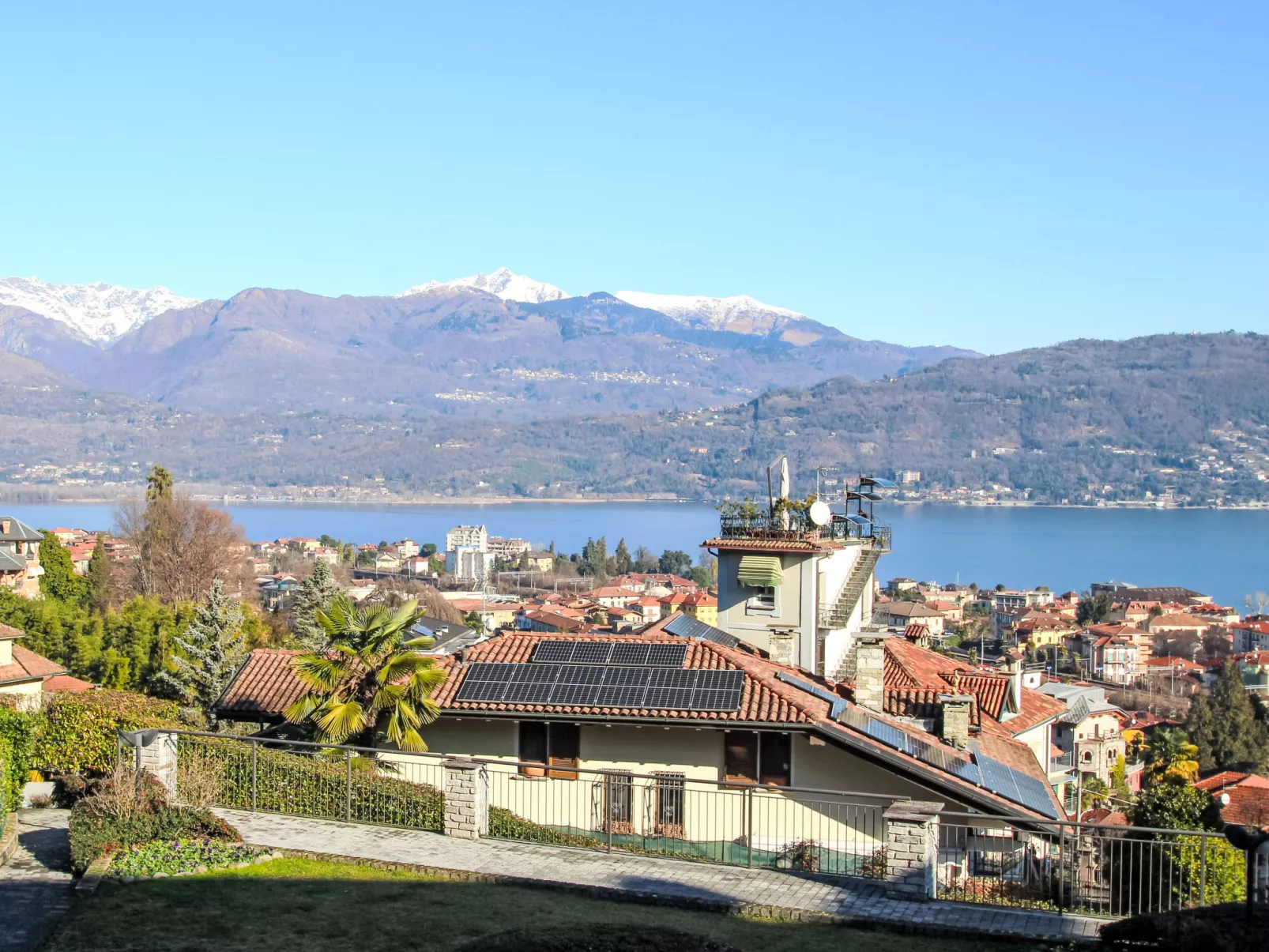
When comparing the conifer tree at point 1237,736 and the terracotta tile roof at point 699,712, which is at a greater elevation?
the terracotta tile roof at point 699,712

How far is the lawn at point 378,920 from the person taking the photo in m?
7.85

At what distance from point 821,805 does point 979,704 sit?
775cm

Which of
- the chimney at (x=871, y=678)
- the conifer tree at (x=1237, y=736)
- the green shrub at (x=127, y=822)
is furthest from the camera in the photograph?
the conifer tree at (x=1237, y=736)

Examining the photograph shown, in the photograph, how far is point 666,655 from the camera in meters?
14.1

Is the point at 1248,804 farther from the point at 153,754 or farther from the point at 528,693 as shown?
the point at 153,754

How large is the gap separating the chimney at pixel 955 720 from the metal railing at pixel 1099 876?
2743 mm

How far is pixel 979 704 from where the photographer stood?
1927 cm

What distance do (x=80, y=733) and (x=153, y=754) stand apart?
1666 mm

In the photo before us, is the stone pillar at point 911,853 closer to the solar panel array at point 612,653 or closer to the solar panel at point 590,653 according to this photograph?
the solar panel array at point 612,653

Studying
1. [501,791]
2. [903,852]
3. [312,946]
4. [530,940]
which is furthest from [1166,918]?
[501,791]

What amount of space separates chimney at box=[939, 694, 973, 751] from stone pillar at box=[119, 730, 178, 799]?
809cm

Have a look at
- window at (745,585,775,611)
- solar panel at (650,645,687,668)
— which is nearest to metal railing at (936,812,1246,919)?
solar panel at (650,645,687,668)

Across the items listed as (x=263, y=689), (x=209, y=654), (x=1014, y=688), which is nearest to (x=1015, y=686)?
(x=1014, y=688)

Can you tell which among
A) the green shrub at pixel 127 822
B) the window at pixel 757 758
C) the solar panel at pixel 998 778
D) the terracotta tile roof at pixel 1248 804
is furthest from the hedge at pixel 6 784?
the terracotta tile roof at pixel 1248 804
